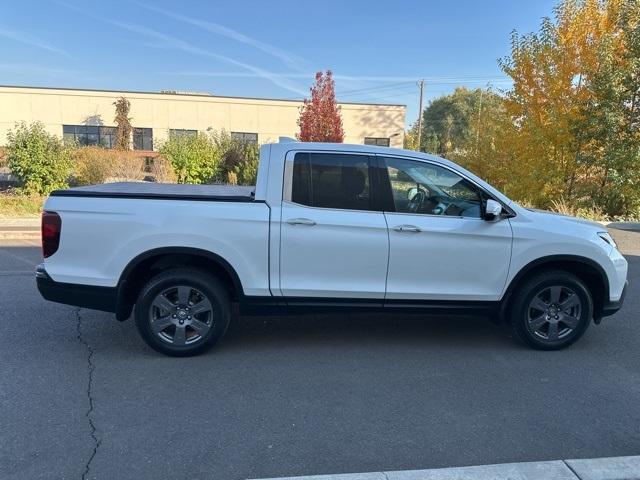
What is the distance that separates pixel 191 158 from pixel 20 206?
716 cm

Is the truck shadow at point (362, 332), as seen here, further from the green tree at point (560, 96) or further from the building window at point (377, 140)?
the building window at point (377, 140)

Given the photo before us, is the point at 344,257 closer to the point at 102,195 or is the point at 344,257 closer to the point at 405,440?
the point at 405,440

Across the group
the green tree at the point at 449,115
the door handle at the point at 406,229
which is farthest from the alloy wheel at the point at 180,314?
the green tree at the point at 449,115

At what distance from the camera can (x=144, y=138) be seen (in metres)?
41.1

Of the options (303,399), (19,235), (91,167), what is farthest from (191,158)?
(303,399)

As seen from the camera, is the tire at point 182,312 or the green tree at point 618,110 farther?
the green tree at point 618,110

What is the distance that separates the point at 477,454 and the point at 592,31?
14011mm

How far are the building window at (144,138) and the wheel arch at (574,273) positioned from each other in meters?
40.5

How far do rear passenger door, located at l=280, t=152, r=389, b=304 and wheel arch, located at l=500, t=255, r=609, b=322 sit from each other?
3.97ft

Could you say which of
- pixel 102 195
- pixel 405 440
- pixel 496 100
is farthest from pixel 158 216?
pixel 496 100

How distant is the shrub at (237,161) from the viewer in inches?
741

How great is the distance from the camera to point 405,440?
122 inches

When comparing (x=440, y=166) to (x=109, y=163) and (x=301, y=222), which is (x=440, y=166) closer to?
(x=301, y=222)

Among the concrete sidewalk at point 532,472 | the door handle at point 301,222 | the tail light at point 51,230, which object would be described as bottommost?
the concrete sidewalk at point 532,472
